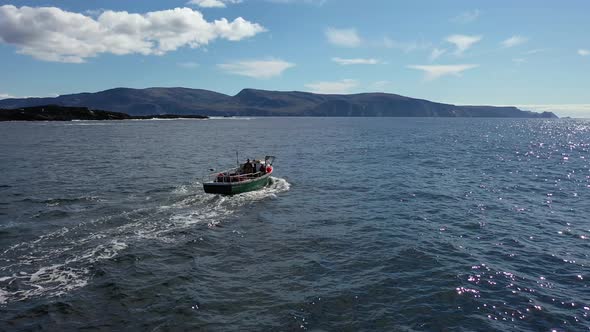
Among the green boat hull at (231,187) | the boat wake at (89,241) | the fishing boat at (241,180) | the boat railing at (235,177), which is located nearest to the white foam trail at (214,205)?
the boat wake at (89,241)

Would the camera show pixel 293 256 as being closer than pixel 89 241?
Yes

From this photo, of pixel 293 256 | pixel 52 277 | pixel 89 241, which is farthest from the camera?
pixel 89 241

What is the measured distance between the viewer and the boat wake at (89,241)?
1847 centimetres

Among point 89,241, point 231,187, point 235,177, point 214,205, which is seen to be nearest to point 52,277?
point 89,241

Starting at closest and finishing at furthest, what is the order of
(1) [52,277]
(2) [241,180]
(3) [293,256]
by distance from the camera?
1. (1) [52,277]
2. (3) [293,256]
3. (2) [241,180]

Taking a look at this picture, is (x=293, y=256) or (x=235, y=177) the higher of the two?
(x=235, y=177)

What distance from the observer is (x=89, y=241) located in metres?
23.9

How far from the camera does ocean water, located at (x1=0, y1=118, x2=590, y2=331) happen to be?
637 inches

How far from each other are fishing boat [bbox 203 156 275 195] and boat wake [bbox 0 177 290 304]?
2.73 ft

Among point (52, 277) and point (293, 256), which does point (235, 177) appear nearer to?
point (293, 256)

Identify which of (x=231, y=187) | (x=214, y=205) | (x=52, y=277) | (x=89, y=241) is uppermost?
(x=231, y=187)

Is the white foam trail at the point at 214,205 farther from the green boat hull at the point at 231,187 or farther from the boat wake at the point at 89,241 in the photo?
the green boat hull at the point at 231,187

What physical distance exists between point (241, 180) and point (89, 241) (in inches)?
689

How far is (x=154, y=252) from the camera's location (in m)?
22.6
